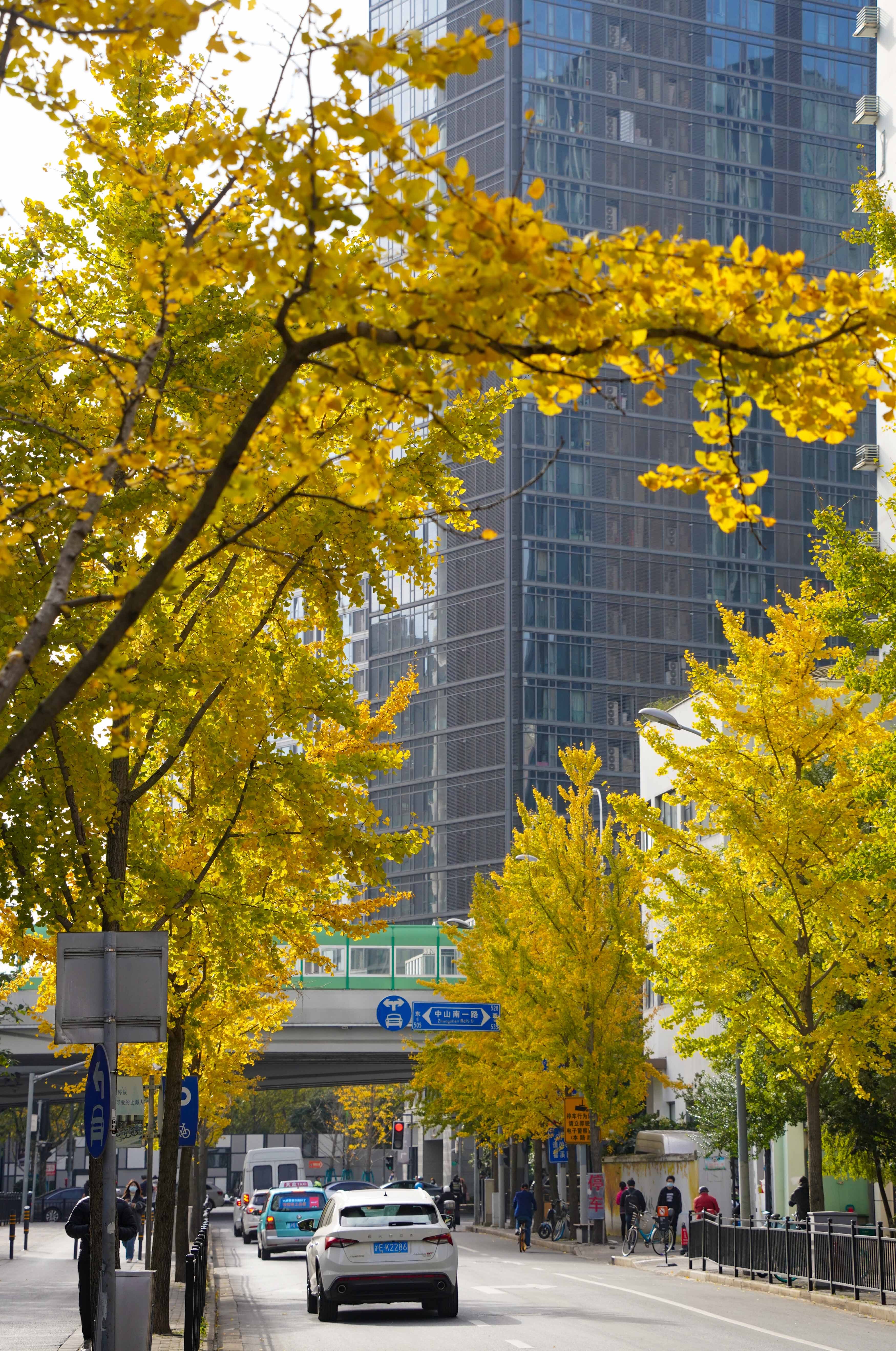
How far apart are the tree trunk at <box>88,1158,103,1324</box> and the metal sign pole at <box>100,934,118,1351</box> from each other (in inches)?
3.3

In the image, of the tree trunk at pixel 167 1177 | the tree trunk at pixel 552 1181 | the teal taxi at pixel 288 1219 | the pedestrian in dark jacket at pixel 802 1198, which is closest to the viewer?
the tree trunk at pixel 167 1177

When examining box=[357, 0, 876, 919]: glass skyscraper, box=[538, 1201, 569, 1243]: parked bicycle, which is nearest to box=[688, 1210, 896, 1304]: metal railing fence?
box=[538, 1201, 569, 1243]: parked bicycle

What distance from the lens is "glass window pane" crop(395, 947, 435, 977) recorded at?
56.7 meters

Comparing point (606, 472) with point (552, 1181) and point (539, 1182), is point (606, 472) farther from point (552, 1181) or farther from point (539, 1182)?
point (539, 1182)

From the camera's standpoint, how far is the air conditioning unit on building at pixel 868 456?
36.3 meters

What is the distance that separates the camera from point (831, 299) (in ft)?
20.2

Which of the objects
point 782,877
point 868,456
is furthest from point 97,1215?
point 868,456

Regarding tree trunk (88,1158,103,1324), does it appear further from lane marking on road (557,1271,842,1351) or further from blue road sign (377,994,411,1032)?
blue road sign (377,994,411,1032)

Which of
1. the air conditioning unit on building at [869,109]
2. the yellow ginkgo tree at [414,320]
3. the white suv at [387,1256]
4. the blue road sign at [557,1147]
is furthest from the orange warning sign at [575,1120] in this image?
the yellow ginkgo tree at [414,320]

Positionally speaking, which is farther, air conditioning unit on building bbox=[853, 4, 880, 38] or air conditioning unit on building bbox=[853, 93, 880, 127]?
air conditioning unit on building bbox=[853, 4, 880, 38]

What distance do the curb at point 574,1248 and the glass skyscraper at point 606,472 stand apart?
4966cm

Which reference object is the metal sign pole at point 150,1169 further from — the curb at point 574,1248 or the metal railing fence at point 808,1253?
the curb at point 574,1248

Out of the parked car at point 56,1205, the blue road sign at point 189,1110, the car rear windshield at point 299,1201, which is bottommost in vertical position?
the parked car at point 56,1205

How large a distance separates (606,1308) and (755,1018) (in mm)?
4812
